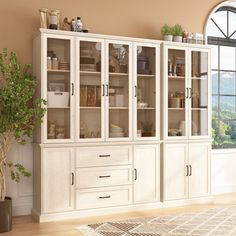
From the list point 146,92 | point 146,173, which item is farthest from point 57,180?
point 146,92

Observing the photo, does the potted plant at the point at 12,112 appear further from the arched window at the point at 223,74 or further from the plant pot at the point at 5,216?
the arched window at the point at 223,74

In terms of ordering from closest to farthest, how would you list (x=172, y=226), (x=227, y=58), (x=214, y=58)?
(x=172, y=226) < (x=214, y=58) < (x=227, y=58)

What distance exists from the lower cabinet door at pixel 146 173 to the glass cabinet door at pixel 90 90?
60 centimetres

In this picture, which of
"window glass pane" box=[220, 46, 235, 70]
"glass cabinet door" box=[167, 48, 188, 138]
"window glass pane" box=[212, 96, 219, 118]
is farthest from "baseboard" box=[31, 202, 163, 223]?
"window glass pane" box=[220, 46, 235, 70]

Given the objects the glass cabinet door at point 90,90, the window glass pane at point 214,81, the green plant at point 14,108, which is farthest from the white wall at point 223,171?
the green plant at point 14,108

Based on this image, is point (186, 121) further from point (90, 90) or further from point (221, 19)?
point (221, 19)

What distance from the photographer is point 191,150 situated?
5105 mm

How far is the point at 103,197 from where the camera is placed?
14.8 ft

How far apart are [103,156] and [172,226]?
3.69 ft

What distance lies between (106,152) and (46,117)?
2.70ft

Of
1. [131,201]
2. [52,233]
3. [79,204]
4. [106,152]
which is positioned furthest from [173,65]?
[52,233]

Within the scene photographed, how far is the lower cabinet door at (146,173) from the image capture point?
15.5 feet

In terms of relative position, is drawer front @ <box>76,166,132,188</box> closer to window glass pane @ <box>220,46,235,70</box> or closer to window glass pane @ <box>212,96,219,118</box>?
window glass pane @ <box>212,96,219,118</box>

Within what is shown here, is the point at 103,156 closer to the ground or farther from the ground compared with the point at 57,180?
farther from the ground
